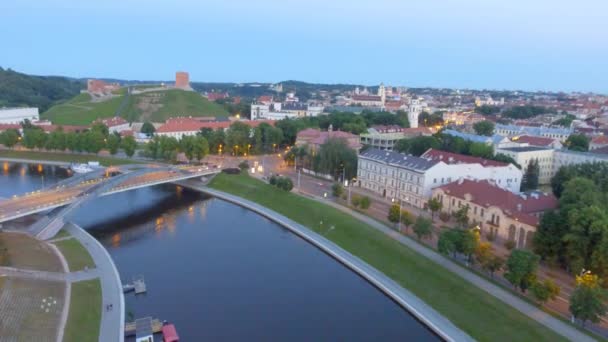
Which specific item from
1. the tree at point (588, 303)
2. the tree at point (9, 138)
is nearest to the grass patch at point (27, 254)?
the tree at point (588, 303)

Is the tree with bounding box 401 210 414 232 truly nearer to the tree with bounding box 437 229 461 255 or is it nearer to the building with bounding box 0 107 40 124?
the tree with bounding box 437 229 461 255

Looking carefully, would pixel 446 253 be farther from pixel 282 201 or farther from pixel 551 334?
pixel 282 201

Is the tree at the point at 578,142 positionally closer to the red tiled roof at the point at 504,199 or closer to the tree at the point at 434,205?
the red tiled roof at the point at 504,199

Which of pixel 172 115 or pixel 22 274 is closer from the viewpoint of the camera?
pixel 22 274

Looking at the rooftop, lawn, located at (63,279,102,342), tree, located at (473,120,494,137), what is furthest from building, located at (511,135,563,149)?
lawn, located at (63,279,102,342)

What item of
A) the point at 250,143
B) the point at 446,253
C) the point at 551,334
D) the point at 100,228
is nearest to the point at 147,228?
the point at 100,228

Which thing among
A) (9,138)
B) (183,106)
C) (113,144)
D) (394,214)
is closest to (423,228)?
(394,214)

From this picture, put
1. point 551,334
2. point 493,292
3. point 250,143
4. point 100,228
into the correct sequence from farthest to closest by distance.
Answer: point 250,143
point 100,228
point 493,292
point 551,334
